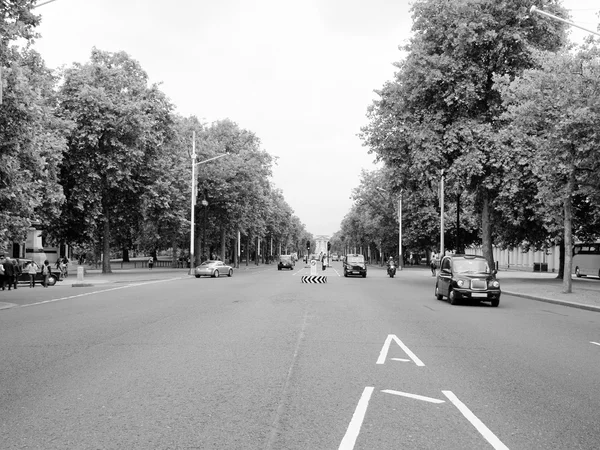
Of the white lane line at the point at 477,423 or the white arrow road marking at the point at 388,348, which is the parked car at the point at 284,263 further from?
the white lane line at the point at 477,423

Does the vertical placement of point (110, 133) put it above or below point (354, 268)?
above

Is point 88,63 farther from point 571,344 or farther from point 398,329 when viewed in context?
point 571,344

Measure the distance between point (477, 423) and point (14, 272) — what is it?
27556 millimetres

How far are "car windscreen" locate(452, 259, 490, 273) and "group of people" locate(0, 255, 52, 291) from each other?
20.3 meters

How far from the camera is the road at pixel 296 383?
17.1 ft

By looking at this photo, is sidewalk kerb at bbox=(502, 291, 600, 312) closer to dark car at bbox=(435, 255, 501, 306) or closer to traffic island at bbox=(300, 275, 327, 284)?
dark car at bbox=(435, 255, 501, 306)

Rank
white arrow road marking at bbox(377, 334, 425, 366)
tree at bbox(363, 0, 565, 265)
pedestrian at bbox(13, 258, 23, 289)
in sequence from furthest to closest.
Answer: tree at bbox(363, 0, 565, 265)
pedestrian at bbox(13, 258, 23, 289)
white arrow road marking at bbox(377, 334, 425, 366)

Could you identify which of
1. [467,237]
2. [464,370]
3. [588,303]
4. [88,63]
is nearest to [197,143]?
[88,63]

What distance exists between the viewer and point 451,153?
31469 mm

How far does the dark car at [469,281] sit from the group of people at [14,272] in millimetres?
19901

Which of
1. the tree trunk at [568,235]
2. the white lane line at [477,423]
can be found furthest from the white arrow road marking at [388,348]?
the tree trunk at [568,235]

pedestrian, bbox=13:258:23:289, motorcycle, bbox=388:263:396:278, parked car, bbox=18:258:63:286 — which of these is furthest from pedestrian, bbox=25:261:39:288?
motorcycle, bbox=388:263:396:278

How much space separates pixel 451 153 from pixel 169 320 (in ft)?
70.5

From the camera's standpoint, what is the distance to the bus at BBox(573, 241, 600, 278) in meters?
50.4
